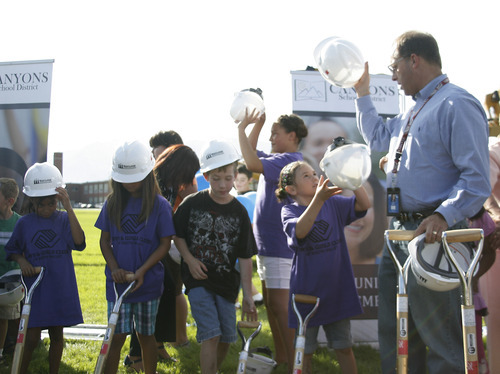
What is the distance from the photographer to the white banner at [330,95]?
17.5 ft

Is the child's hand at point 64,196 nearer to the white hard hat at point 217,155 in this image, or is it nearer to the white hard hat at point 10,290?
the white hard hat at point 10,290

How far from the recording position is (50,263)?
13.3 feet

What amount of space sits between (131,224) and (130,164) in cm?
45

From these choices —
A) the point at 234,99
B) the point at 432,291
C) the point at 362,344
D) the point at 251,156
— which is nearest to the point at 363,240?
the point at 362,344

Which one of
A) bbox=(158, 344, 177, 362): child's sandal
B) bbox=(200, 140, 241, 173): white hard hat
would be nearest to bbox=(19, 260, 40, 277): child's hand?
bbox=(158, 344, 177, 362): child's sandal

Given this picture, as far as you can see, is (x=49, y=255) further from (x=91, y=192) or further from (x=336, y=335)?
(x=91, y=192)

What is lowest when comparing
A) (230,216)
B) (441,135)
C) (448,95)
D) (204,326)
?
(204,326)

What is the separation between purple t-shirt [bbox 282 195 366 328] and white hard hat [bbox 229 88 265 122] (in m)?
1.05

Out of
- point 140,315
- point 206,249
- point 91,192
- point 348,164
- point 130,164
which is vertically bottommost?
point 140,315

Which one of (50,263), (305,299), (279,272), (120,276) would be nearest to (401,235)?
A: (305,299)

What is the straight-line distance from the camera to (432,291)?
9.21 ft

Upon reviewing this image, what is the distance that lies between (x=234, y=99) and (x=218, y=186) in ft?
2.88

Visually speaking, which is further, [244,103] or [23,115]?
[23,115]

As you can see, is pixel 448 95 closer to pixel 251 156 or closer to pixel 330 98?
pixel 251 156
